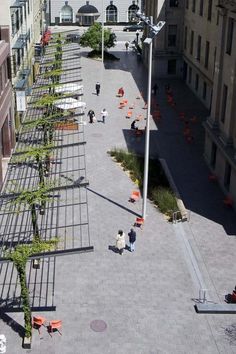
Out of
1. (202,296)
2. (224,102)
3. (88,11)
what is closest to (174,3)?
(224,102)

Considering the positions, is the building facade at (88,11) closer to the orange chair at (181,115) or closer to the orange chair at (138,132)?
the orange chair at (181,115)

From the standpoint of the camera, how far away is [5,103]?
38562mm

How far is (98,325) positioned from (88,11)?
86.3m

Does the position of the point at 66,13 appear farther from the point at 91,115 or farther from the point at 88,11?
the point at 91,115

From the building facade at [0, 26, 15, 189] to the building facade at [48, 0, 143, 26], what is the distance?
209 feet

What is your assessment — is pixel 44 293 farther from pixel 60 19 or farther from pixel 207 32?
pixel 60 19

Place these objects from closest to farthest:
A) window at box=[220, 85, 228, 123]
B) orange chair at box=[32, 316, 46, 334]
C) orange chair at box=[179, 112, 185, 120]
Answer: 1. orange chair at box=[32, 316, 46, 334]
2. window at box=[220, 85, 228, 123]
3. orange chair at box=[179, 112, 185, 120]

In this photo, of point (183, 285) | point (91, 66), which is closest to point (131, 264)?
point (183, 285)

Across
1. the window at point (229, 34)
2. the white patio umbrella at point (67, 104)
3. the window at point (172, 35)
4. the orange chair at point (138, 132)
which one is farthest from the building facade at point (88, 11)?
the window at point (229, 34)

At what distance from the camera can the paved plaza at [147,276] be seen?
2188 centimetres

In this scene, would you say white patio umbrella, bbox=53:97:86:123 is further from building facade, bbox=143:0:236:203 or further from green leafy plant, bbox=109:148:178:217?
building facade, bbox=143:0:236:203

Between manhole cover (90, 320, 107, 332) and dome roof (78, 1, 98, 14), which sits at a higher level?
dome roof (78, 1, 98, 14)

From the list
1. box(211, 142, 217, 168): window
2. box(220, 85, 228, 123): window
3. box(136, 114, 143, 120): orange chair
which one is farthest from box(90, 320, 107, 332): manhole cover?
box(136, 114, 143, 120): orange chair

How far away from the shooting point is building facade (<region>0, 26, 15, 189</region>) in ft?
123
